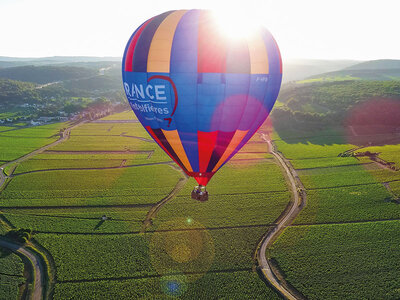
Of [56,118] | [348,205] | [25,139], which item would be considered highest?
[56,118]

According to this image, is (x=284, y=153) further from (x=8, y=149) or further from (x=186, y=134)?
(x=8, y=149)

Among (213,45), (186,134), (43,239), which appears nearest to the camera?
(213,45)

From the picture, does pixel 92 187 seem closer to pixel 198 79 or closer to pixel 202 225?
pixel 202 225

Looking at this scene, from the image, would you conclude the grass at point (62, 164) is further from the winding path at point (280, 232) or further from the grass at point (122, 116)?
the grass at point (122, 116)

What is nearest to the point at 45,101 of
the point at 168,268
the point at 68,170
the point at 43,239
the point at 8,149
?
the point at 8,149

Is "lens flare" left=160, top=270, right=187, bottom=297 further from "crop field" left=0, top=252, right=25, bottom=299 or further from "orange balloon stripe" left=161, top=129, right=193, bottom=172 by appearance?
"crop field" left=0, top=252, right=25, bottom=299

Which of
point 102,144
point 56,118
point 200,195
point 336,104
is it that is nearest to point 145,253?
point 200,195
